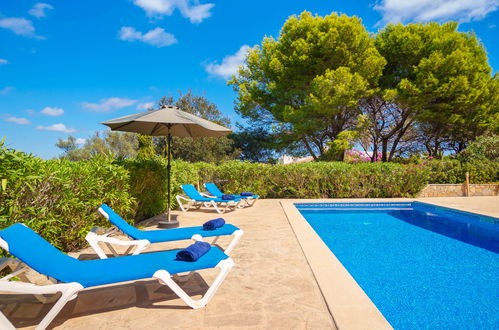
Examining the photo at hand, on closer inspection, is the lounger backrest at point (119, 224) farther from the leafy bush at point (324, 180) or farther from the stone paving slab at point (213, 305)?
the leafy bush at point (324, 180)

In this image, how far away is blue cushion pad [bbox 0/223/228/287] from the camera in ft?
7.48

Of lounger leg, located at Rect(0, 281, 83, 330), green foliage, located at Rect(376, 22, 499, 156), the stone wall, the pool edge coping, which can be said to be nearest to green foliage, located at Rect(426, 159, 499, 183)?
the stone wall

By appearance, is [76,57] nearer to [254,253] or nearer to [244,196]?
[244,196]

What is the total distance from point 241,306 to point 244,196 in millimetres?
6303

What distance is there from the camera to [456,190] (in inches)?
Answer: 514

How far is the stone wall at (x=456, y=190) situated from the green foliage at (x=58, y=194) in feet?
41.5

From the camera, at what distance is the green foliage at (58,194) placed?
3.19m

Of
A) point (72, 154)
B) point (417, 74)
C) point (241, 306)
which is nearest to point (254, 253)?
point (241, 306)

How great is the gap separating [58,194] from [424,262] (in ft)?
18.0

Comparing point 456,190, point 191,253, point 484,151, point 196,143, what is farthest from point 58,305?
point 196,143

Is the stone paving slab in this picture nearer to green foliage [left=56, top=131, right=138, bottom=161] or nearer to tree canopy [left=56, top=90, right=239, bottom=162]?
tree canopy [left=56, top=90, right=239, bottom=162]

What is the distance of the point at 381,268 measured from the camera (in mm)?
4500

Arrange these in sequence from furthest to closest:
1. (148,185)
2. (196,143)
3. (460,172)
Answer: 1. (196,143)
2. (460,172)
3. (148,185)

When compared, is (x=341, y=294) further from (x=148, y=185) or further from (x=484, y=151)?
(x=484, y=151)
